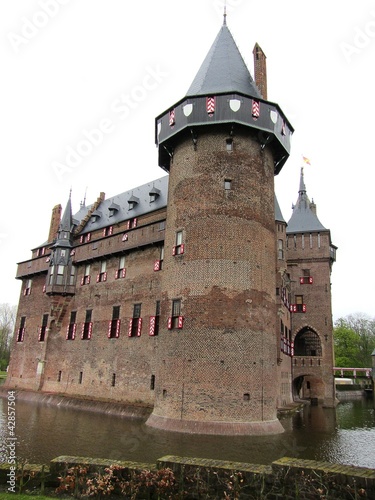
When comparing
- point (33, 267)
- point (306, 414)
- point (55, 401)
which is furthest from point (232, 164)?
point (33, 267)

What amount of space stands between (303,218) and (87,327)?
1942 cm

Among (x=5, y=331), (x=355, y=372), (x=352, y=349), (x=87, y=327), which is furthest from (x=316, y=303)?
(x=5, y=331)

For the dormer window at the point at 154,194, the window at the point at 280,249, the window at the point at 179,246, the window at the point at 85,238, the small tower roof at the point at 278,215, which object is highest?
the dormer window at the point at 154,194

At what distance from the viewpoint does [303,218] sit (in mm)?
35156

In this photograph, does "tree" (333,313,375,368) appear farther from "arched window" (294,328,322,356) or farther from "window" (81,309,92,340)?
"window" (81,309,92,340)

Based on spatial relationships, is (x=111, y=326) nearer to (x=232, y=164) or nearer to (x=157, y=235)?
(x=157, y=235)

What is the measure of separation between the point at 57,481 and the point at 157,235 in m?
16.6

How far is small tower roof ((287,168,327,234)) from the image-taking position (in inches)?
1346

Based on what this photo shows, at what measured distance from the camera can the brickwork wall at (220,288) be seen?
16344 mm

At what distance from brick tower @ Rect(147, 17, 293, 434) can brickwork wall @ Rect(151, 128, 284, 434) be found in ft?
0.13

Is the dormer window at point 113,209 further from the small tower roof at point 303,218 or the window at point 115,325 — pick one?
the small tower roof at point 303,218

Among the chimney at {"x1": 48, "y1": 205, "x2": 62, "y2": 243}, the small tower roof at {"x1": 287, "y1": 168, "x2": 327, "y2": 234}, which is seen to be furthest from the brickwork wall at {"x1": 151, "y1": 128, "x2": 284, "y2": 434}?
the chimney at {"x1": 48, "y1": 205, "x2": 62, "y2": 243}

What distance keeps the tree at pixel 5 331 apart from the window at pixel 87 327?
39179 mm

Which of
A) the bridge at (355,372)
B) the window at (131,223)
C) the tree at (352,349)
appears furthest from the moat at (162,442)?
the tree at (352,349)
